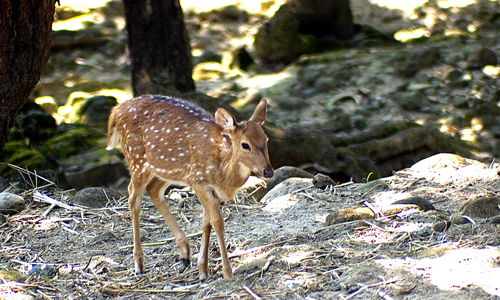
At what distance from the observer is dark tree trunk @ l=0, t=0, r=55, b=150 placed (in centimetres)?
557

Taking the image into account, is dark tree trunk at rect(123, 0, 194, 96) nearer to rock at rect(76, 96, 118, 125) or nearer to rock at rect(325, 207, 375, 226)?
rock at rect(76, 96, 118, 125)

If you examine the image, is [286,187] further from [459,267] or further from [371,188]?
[459,267]

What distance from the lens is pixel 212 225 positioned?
14.6ft

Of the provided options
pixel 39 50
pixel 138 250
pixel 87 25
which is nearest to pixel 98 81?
pixel 87 25

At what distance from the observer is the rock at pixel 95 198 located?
20.4 ft

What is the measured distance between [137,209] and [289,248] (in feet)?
4.86

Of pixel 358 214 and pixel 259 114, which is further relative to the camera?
pixel 358 214

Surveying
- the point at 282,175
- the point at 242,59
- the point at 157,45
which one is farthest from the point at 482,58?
the point at 157,45

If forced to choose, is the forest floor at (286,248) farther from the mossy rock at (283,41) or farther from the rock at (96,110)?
the mossy rock at (283,41)

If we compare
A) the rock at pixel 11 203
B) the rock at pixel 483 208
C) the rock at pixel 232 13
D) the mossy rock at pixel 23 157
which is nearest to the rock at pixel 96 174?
the mossy rock at pixel 23 157

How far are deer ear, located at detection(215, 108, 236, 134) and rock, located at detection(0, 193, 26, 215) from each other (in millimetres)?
2820

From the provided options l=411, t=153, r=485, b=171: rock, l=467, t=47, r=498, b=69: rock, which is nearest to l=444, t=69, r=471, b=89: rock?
l=467, t=47, r=498, b=69: rock

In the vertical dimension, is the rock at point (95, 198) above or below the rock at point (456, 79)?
above

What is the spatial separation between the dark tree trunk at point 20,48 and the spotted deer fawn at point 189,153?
4.51 ft
